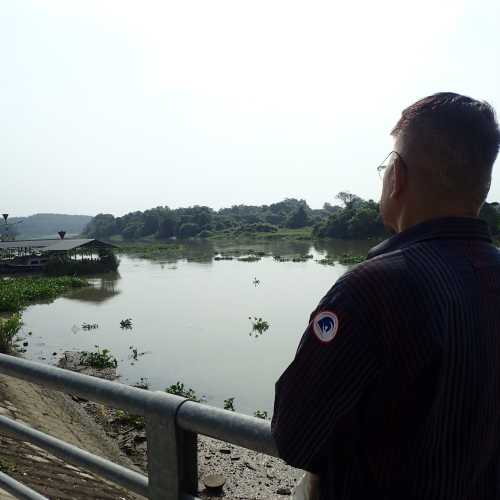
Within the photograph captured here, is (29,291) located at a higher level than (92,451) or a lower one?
higher

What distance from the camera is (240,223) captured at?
113250mm

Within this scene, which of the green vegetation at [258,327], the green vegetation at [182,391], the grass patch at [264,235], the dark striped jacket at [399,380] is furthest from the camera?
the grass patch at [264,235]

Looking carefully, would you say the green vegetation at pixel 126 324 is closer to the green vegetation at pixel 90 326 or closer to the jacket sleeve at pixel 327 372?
the green vegetation at pixel 90 326

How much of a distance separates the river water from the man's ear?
9831mm

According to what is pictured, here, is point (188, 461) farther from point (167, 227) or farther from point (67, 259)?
point (167, 227)

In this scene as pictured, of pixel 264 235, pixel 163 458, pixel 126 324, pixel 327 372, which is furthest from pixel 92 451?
pixel 264 235

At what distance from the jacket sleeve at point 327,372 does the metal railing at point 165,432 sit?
24 centimetres

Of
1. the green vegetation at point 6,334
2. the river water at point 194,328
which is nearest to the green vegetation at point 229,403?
the river water at point 194,328

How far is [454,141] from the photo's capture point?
1129mm

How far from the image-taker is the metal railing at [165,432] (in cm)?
137

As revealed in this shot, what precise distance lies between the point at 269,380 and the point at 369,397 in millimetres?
11746

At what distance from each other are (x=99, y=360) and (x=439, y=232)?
1383 cm

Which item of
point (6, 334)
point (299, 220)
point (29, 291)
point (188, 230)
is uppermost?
point (299, 220)

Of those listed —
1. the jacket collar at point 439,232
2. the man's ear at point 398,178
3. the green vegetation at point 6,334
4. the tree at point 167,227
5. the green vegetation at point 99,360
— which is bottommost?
the green vegetation at point 99,360
